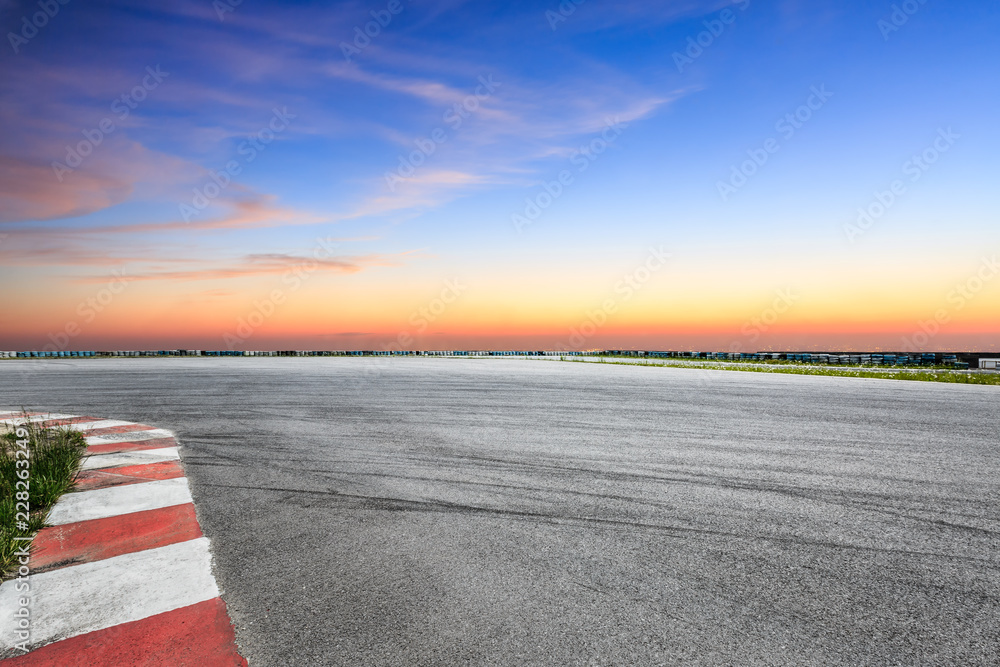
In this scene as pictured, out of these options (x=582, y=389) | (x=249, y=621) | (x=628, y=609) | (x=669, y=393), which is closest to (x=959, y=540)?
(x=628, y=609)

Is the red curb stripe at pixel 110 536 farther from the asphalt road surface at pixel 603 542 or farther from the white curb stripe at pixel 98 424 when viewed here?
the white curb stripe at pixel 98 424

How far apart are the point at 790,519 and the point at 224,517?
4.45 meters

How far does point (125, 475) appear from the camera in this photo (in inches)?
235

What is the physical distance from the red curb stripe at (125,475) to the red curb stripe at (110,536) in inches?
46.8

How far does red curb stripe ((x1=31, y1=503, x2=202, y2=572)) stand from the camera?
3.84 meters

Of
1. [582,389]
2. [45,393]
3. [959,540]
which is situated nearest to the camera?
[959,540]

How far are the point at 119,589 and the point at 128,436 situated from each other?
5794 millimetres

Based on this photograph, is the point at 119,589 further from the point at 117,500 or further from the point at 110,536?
the point at 117,500

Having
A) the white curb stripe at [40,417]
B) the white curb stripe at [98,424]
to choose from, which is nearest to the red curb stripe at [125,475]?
the white curb stripe at [98,424]

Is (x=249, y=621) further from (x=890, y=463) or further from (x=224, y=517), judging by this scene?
(x=890, y=463)

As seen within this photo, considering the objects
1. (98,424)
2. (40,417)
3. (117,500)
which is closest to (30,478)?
(117,500)

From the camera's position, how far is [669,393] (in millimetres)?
15828

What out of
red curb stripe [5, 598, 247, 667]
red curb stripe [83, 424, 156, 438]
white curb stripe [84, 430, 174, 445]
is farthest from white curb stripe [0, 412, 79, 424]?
red curb stripe [5, 598, 247, 667]

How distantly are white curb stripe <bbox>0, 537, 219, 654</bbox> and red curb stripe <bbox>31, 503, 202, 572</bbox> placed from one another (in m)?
0.15
